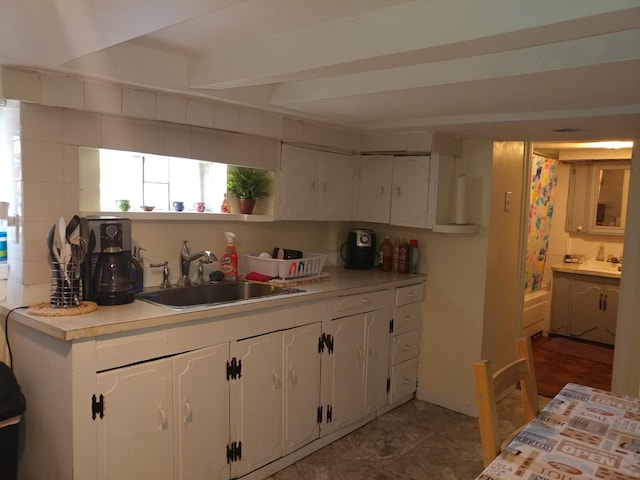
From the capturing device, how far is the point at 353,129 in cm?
348

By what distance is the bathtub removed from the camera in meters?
5.19

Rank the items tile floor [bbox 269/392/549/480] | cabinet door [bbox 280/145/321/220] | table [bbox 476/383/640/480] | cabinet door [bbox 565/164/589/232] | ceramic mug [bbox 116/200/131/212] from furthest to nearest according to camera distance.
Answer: cabinet door [bbox 565/164/589/232], cabinet door [bbox 280/145/321/220], tile floor [bbox 269/392/549/480], ceramic mug [bbox 116/200/131/212], table [bbox 476/383/640/480]

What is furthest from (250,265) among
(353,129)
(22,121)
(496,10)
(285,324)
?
→ (496,10)

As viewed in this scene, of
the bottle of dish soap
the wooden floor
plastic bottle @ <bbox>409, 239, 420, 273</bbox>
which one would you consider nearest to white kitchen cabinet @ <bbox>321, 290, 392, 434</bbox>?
plastic bottle @ <bbox>409, 239, 420, 273</bbox>

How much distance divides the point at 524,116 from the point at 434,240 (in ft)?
4.02

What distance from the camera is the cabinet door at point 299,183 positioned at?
126 inches

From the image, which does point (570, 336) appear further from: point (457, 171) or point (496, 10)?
point (496, 10)

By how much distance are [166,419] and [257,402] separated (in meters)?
0.52

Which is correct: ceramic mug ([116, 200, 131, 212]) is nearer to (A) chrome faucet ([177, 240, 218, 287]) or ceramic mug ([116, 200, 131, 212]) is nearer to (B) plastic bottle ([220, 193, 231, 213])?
(A) chrome faucet ([177, 240, 218, 287])

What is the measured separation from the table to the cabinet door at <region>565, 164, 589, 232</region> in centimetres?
410

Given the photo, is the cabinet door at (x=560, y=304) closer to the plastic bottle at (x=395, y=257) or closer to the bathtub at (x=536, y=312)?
the bathtub at (x=536, y=312)

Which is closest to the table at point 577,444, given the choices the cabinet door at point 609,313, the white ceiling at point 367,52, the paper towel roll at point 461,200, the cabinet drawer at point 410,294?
the white ceiling at point 367,52

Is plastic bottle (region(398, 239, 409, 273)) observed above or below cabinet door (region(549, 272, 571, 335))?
above

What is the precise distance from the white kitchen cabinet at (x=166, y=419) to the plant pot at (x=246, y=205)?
103 cm
